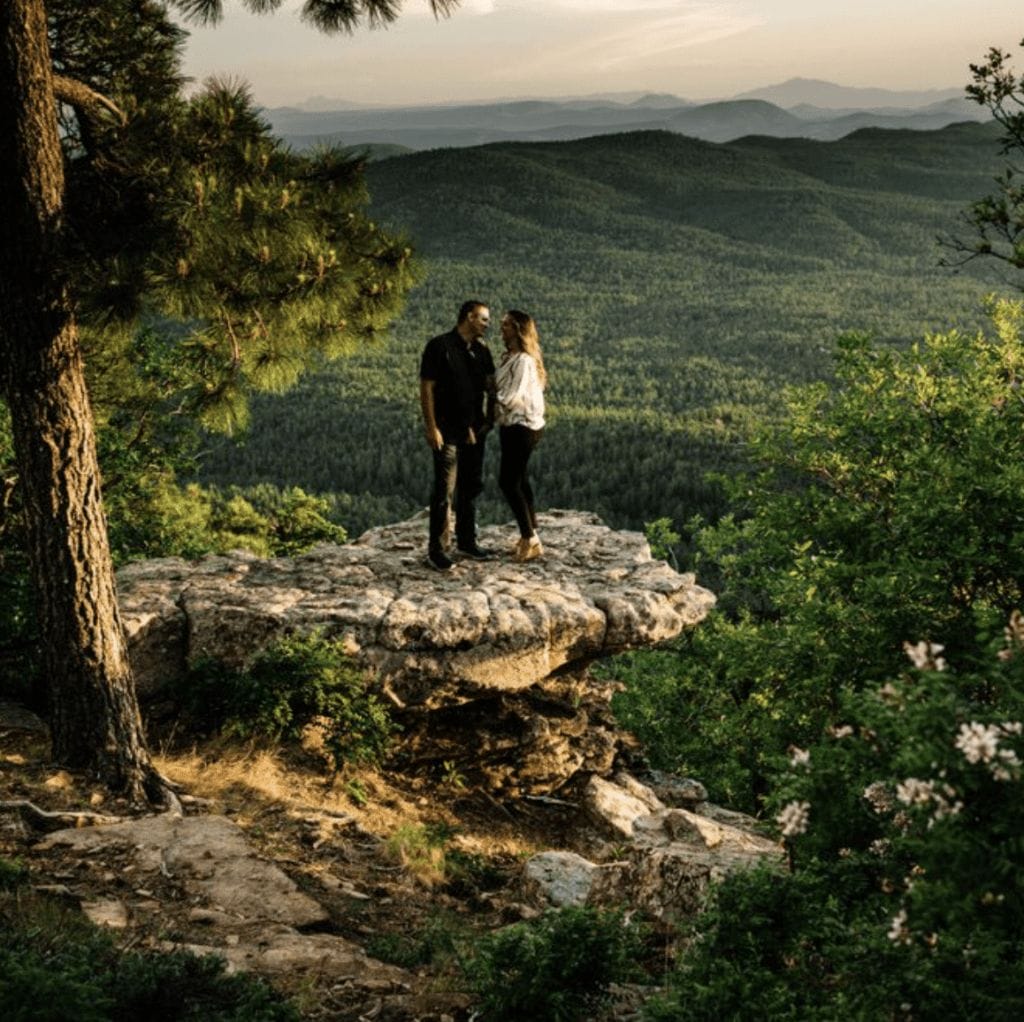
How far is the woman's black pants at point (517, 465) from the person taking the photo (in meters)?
9.00

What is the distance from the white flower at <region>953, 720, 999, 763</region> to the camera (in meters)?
2.94

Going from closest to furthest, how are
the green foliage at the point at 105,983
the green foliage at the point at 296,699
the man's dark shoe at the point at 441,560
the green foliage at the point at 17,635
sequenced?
the green foliage at the point at 105,983 → the green foliage at the point at 296,699 → the green foliage at the point at 17,635 → the man's dark shoe at the point at 441,560

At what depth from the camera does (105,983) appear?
414 cm

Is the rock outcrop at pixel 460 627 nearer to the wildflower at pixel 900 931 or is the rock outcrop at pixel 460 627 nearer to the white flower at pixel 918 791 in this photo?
the wildflower at pixel 900 931

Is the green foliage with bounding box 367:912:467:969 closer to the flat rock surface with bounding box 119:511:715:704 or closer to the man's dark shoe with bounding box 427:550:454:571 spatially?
the flat rock surface with bounding box 119:511:715:704

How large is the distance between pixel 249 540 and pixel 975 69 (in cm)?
1349

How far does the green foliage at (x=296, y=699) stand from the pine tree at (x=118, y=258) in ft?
3.44

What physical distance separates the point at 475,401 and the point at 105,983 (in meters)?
5.69

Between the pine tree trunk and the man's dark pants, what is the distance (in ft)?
9.48

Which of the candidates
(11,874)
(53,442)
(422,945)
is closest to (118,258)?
(53,442)

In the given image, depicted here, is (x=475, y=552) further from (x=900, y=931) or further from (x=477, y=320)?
(x=900, y=931)

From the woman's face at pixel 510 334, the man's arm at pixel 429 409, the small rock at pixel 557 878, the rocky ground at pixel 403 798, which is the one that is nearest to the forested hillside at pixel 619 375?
the woman's face at pixel 510 334

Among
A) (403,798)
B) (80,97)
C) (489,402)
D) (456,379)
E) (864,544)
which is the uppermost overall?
(80,97)

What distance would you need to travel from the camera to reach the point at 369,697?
845 cm
